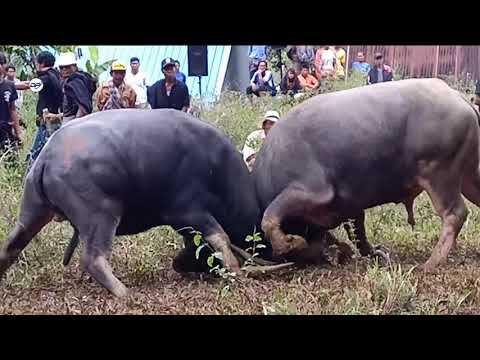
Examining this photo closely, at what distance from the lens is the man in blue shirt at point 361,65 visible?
13570 mm

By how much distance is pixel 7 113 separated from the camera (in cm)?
953

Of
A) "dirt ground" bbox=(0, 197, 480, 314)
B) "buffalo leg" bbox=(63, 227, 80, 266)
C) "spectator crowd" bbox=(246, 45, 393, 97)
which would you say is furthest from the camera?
"spectator crowd" bbox=(246, 45, 393, 97)

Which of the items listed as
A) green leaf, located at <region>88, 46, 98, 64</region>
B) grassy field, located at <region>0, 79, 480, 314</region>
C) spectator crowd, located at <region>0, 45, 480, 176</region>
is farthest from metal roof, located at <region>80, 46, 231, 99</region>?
grassy field, located at <region>0, 79, 480, 314</region>

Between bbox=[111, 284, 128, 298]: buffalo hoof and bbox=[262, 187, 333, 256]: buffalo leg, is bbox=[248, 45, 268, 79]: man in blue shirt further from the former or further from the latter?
bbox=[111, 284, 128, 298]: buffalo hoof

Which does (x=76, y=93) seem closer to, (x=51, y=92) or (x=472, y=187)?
(x=51, y=92)

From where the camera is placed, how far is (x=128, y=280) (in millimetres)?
6449

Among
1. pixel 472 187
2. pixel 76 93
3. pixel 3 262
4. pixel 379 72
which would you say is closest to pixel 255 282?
pixel 3 262

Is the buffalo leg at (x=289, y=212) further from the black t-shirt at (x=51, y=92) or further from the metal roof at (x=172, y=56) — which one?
the metal roof at (x=172, y=56)

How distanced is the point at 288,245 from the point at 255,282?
20.6 inches

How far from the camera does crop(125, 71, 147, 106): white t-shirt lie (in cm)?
1100

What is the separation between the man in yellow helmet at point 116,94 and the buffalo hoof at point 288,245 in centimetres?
337

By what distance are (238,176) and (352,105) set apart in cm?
93

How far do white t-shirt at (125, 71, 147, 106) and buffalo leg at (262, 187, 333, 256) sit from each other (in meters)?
4.56
